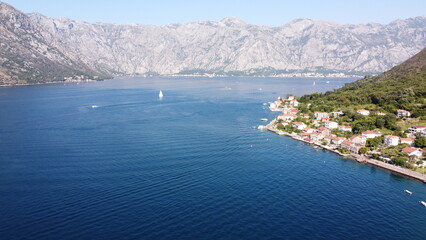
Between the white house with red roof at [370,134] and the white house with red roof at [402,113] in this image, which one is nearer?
the white house with red roof at [370,134]

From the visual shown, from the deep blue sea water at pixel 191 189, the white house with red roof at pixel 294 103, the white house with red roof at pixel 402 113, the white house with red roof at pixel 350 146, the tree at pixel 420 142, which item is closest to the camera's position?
the deep blue sea water at pixel 191 189

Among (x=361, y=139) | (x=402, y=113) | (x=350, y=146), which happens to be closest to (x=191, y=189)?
(x=350, y=146)

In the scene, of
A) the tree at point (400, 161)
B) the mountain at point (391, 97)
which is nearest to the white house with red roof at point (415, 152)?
the tree at point (400, 161)

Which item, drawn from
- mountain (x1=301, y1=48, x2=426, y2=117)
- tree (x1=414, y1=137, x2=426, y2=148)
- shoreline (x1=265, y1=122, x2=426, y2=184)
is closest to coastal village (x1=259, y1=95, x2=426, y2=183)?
shoreline (x1=265, y1=122, x2=426, y2=184)

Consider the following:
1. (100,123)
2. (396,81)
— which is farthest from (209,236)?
(396,81)

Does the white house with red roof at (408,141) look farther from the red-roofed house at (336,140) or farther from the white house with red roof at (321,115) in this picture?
the white house with red roof at (321,115)

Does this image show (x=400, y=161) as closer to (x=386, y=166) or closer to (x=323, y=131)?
(x=386, y=166)

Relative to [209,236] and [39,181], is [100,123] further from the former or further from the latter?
[209,236]
